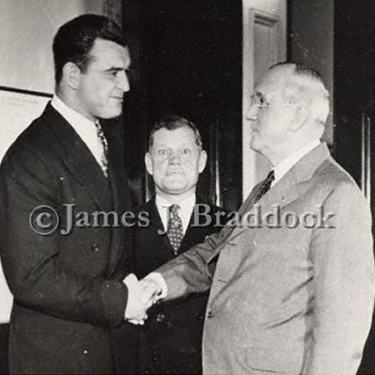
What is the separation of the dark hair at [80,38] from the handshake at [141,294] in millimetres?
838

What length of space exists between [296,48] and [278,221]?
1957 millimetres

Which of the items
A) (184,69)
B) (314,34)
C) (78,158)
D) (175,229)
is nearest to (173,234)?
(175,229)

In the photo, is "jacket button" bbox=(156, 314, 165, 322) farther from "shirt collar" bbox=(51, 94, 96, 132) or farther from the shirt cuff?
"shirt collar" bbox=(51, 94, 96, 132)

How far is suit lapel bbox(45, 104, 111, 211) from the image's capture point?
7.70 ft

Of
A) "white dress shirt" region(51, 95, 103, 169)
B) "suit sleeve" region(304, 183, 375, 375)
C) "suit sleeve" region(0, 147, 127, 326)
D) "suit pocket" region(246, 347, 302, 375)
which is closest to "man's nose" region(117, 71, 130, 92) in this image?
"white dress shirt" region(51, 95, 103, 169)

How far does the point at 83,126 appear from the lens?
2461 millimetres

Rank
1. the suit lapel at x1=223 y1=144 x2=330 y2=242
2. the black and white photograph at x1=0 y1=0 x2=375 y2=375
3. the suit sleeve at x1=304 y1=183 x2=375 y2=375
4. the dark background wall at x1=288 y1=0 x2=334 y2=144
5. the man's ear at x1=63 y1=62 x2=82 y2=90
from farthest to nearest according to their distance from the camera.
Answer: the dark background wall at x1=288 y1=0 x2=334 y2=144
the man's ear at x1=63 y1=62 x2=82 y2=90
the suit lapel at x1=223 y1=144 x2=330 y2=242
the black and white photograph at x1=0 y1=0 x2=375 y2=375
the suit sleeve at x1=304 y1=183 x2=375 y2=375

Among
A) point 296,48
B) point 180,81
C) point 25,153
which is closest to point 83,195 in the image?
point 25,153

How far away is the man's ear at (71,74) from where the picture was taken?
249cm

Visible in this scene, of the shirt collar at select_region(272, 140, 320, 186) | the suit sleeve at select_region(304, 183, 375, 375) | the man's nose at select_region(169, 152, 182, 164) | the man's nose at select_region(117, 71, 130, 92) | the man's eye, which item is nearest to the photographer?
the suit sleeve at select_region(304, 183, 375, 375)

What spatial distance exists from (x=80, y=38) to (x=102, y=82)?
189 mm

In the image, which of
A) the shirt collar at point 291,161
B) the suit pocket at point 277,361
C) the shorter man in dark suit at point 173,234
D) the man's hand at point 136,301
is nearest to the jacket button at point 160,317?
the shorter man in dark suit at point 173,234

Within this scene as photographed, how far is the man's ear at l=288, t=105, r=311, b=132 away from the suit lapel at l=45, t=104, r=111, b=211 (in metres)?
0.72

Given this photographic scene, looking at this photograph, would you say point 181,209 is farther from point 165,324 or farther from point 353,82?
point 353,82
